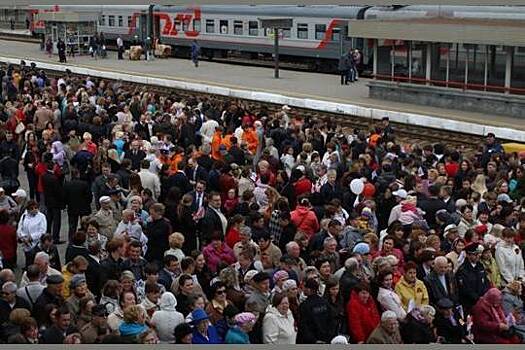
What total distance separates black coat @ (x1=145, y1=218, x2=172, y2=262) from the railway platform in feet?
43.9

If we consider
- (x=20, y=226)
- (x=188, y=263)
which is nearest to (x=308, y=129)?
(x=20, y=226)

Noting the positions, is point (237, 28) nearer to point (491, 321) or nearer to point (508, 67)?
point (508, 67)

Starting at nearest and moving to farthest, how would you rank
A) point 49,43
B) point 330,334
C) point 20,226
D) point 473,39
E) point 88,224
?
point 330,334
point 88,224
point 20,226
point 473,39
point 49,43

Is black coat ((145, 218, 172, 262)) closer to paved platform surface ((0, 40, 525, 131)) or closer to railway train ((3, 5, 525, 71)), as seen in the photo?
paved platform surface ((0, 40, 525, 131))

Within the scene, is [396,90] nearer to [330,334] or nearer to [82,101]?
[82,101]

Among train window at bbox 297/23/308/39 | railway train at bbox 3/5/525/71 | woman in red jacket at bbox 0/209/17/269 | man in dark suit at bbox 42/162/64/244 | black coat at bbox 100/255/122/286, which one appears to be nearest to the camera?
black coat at bbox 100/255/122/286

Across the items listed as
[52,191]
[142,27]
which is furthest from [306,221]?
[142,27]

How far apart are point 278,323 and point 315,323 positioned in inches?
18.1

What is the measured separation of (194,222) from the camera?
38.1ft

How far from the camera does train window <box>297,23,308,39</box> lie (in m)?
37.8

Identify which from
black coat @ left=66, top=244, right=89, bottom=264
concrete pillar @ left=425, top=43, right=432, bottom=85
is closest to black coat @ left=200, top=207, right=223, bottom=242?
black coat @ left=66, top=244, right=89, bottom=264

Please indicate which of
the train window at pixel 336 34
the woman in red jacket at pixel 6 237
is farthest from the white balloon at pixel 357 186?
the train window at pixel 336 34

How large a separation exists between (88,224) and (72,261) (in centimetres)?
119

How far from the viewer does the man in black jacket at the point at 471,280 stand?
9.20 metres
